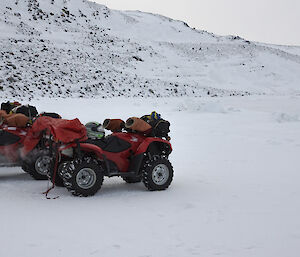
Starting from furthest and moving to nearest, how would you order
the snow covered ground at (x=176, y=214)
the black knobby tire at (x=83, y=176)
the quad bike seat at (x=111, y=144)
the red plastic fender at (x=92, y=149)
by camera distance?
1. the quad bike seat at (x=111, y=144)
2. the red plastic fender at (x=92, y=149)
3. the black knobby tire at (x=83, y=176)
4. the snow covered ground at (x=176, y=214)

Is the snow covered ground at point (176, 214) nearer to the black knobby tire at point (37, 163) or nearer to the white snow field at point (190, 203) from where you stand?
the white snow field at point (190, 203)

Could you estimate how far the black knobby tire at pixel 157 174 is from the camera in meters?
5.93

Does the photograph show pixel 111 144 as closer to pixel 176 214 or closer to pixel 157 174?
pixel 157 174

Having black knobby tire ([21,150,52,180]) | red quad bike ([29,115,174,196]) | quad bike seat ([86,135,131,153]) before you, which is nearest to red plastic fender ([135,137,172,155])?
red quad bike ([29,115,174,196])

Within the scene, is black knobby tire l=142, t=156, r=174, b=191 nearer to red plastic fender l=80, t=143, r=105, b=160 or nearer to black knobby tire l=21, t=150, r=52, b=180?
red plastic fender l=80, t=143, r=105, b=160

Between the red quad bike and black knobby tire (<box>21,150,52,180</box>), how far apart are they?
2.23 feet

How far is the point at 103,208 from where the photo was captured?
16.7 feet

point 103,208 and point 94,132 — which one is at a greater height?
point 94,132

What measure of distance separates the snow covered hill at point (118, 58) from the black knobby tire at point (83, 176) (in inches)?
929

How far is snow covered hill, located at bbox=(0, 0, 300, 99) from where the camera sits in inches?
1409

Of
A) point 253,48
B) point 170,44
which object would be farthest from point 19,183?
point 253,48

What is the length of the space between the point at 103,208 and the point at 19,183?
220cm

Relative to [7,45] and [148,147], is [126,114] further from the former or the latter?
[7,45]

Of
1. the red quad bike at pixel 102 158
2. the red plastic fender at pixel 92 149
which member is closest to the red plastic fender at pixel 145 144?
the red quad bike at pixel 102 158
